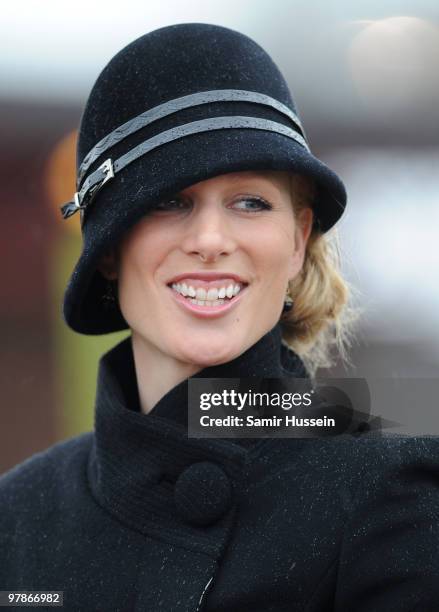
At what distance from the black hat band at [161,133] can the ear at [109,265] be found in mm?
111

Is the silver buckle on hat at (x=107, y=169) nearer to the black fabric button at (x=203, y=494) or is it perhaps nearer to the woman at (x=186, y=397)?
the woman at (x=186, y=397)

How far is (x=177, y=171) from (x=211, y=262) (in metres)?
0.18

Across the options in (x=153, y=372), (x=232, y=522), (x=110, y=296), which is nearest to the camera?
(x=232, y=522)

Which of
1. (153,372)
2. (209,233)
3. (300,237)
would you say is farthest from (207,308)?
(300,237)

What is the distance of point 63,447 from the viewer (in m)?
2.27

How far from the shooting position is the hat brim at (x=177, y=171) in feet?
5.57

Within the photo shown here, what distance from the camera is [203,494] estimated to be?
1705 millimetres

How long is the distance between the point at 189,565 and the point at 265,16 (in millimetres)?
6013

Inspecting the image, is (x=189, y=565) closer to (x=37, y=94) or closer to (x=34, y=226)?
(x=34, y=226)

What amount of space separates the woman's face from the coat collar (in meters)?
0.07

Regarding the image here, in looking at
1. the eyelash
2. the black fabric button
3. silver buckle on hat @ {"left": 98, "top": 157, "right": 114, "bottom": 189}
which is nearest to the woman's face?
the eyelash

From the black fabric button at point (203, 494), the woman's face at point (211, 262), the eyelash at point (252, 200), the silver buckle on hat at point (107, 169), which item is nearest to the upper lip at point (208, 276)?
the woman's face at point (211, 262)

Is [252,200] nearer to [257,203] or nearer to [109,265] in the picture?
[257,203]

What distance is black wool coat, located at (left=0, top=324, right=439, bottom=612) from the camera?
156cm
